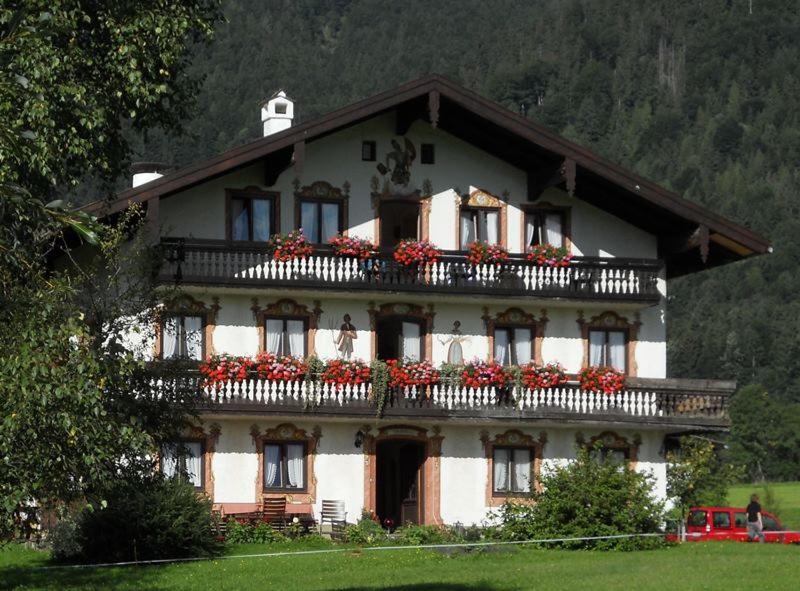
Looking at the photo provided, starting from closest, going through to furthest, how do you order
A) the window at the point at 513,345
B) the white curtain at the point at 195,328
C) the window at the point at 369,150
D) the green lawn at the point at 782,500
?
the white curtain at the point at 195,328 < the window at the point at 369,150 < the window at the point at 513,345 < the green lawn at the point at 782,500

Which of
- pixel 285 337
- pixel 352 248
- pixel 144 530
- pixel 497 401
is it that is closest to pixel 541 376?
pixel 497 401

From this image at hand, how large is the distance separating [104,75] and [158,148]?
366 ft

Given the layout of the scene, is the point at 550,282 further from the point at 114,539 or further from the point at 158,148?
the point at 158,148

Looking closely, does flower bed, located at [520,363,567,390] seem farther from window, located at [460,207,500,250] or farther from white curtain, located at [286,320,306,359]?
white curtain, located at [286,320,306,359]

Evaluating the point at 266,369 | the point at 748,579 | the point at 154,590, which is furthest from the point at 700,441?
the point at 154,590

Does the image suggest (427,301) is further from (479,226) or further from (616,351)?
(616,351)

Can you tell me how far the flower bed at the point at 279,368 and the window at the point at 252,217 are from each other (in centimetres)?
302

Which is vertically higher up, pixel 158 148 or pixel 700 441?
pixel 158 148

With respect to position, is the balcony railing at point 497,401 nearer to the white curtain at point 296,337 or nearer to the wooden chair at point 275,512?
the white curtain at point 296,337

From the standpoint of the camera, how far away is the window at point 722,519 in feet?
143

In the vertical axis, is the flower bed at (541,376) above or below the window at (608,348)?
below

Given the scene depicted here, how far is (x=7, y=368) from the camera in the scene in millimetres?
17906

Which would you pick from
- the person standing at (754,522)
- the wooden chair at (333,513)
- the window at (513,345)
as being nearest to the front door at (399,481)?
the wooden chair at (333,513)

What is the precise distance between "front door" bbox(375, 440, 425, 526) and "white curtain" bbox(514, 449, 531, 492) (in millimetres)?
2260
